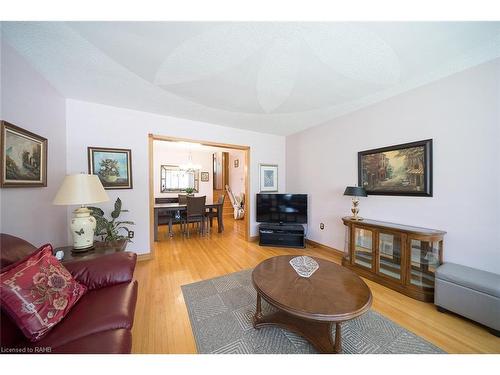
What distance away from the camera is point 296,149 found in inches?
149

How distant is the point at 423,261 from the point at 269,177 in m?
2.72

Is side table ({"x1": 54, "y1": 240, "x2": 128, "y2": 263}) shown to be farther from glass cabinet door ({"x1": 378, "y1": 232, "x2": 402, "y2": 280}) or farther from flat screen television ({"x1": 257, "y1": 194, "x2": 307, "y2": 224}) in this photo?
glass cabinet door ({"x1": 378, "y1": 232, "x2": 402, "y2": 280})

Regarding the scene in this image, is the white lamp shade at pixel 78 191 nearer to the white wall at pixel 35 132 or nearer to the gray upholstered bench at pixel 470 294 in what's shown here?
the white wall at pixel 35 132

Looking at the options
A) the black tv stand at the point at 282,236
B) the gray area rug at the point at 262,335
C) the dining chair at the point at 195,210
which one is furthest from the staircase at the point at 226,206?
the gray area rug at the point at 262,335

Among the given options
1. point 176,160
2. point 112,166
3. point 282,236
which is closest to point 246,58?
point 112,166

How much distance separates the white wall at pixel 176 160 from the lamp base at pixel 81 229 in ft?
13.1

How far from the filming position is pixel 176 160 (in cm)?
588

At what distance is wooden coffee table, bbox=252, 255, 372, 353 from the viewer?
1062mm

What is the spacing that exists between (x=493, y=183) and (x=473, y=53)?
1.18 m

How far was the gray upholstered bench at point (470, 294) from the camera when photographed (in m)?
1.35

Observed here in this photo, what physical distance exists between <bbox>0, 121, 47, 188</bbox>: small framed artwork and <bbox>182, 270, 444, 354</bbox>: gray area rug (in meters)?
1.81

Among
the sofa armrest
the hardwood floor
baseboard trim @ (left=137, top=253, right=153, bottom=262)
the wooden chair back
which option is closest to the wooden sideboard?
the hardwood floor

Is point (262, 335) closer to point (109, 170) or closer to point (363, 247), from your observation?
point (363, 247)
